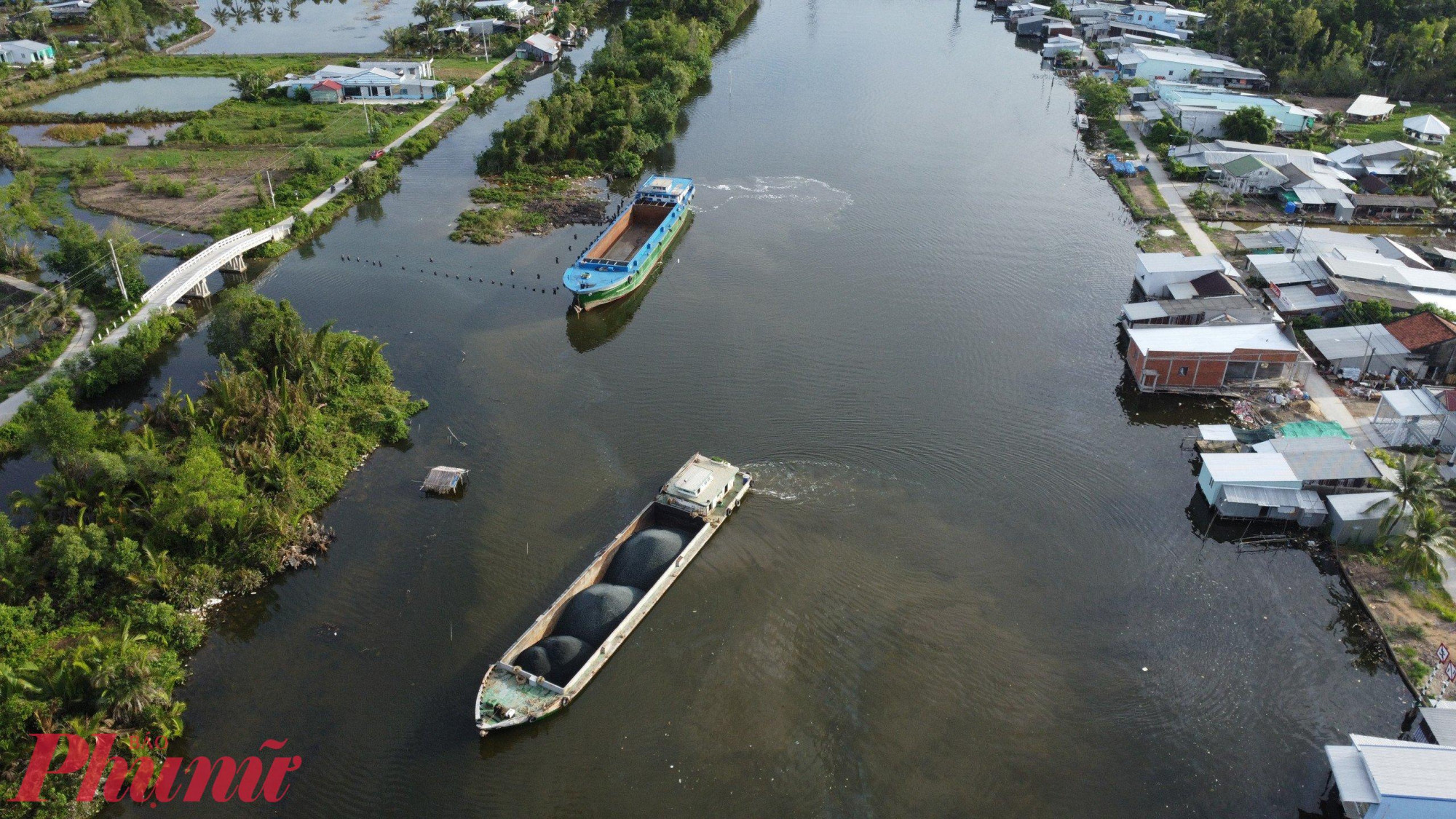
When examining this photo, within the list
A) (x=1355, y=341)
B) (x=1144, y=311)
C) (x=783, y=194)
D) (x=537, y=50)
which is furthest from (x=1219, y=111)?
(x=537, y=50)

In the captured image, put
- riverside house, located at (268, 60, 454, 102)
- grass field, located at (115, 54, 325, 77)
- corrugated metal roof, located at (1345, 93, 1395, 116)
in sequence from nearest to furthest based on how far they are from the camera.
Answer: corrugated metal roof, located at (1345, 93, 1395, 116)
riverside house, located at (268, 60, 454, 102)
grass field, located at (115, 54, 325, 77)

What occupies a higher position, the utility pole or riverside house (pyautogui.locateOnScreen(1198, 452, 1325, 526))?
the utility pole

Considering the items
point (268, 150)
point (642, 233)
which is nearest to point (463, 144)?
point (268, 150)

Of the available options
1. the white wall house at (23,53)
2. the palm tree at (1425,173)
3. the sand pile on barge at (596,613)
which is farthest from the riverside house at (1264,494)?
the white wall house at (23,53)

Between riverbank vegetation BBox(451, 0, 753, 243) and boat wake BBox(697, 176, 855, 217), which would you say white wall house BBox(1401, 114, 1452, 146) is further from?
riverbank vegetation BBox(451, 0, 753, 243)

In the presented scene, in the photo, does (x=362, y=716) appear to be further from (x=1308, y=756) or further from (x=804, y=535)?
(x=1308, y=756)

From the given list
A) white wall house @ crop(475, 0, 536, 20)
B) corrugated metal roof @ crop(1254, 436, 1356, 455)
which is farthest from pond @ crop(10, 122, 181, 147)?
corrugated metal roof @ crop(1254, 436, 1356, 455)

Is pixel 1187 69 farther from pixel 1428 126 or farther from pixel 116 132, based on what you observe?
pixel 116 132
